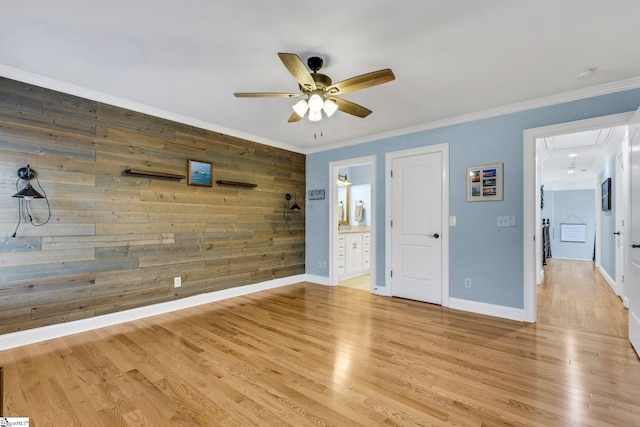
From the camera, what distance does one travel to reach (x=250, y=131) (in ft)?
15.0

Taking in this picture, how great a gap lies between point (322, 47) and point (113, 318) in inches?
140

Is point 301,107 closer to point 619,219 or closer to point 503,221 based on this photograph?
point 503,221

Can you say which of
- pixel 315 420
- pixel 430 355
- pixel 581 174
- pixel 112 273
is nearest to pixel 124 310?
pixel 112 273

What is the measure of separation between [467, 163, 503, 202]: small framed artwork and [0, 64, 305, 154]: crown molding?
128 inches

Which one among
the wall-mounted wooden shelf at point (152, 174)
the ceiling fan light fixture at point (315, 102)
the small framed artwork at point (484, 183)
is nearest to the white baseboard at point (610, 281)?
the small framed artwork at point (484, 183)

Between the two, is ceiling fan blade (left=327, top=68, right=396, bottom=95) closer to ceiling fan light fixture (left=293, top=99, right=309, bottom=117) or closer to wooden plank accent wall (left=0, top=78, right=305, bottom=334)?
ceiling fan light fixture (left=293, top=99, right=309, bottom=117)

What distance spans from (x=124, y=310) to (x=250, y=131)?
289cm

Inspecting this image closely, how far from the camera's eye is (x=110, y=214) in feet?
10.9

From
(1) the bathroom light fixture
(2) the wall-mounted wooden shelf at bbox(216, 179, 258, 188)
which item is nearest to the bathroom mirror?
(1) the bathroom light fixture

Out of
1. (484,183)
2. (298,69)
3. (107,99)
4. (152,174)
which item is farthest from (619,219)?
(107,99)

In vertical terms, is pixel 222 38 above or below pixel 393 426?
above

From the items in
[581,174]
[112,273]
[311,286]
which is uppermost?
[581,174]

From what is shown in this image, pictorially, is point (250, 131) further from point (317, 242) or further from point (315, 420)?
point (315, 420)

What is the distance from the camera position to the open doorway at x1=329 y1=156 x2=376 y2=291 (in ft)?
16.4
